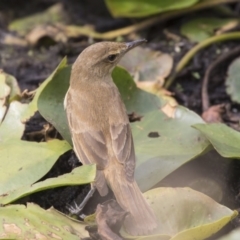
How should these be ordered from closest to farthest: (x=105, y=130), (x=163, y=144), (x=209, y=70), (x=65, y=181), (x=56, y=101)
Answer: (x=65, y=181), (x=105, y=130), (x=163, y=144), (x=56, y=101), (x=209, y=70)

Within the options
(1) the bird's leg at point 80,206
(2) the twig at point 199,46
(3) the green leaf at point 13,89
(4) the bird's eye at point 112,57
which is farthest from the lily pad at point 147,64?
(1) the bird's leg at point 80,206

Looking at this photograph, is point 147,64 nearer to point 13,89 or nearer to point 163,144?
point 13,89

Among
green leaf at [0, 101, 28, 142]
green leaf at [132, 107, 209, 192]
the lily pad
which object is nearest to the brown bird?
green leaf at [132, 107, 209, 192]

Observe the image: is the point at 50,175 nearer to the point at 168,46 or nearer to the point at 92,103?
the point at 92,103

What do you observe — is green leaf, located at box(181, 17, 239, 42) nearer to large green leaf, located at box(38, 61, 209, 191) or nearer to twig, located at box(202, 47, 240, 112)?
twig, located at box(202, 47, 240, 112)

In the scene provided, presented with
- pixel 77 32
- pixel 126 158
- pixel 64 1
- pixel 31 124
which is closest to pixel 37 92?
pixel 31 124

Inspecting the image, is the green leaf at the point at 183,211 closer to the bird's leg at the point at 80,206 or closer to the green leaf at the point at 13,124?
the bird's leg at the point at 80,206

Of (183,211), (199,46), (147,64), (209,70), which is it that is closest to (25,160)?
(183,211)
